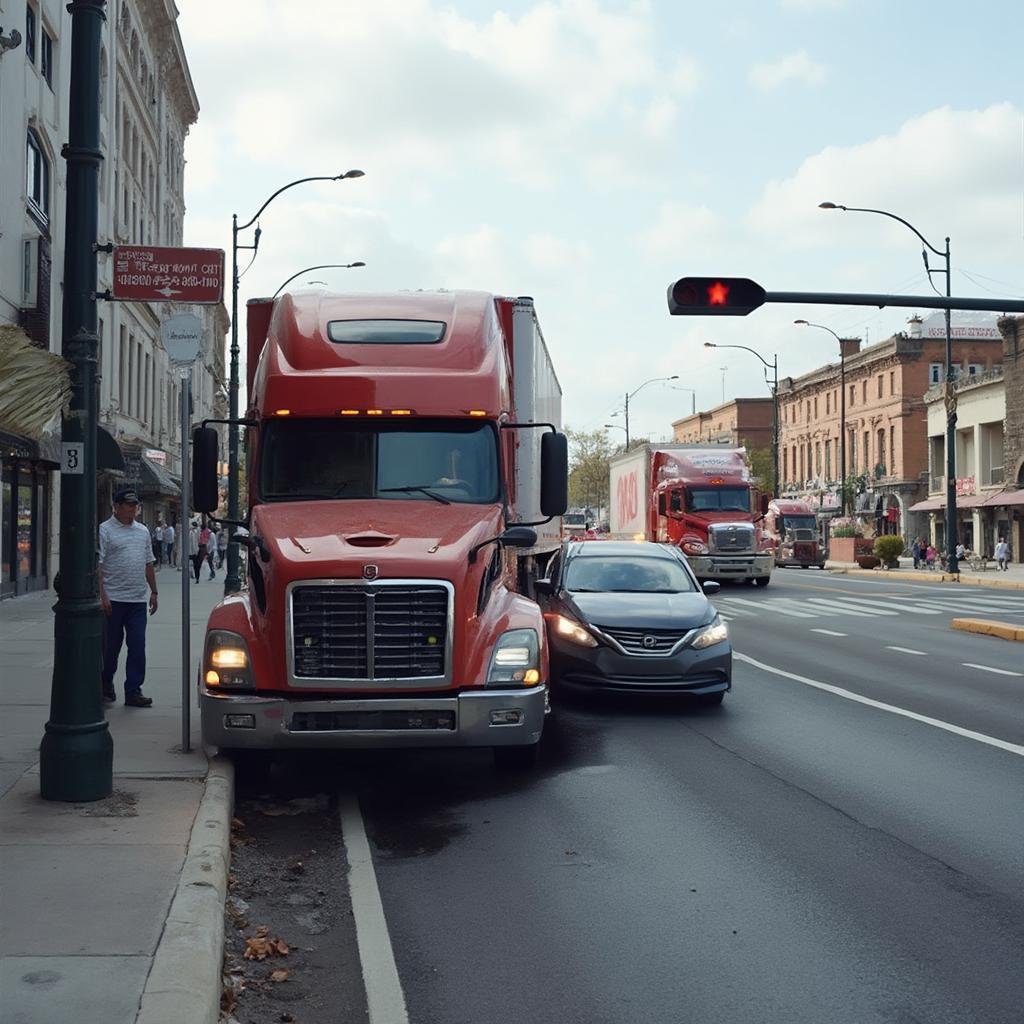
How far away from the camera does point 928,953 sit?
18.4ft

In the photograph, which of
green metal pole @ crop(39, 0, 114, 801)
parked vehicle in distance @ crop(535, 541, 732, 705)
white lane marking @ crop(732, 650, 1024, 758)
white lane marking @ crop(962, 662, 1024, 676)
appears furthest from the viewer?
white lane marking @ crop(962, 662, 1024, 676)

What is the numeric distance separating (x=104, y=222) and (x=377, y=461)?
32.0 meters

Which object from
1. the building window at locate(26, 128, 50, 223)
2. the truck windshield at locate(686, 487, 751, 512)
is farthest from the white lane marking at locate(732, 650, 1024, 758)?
the truck windshield at locate(686, 487, 751, 512)

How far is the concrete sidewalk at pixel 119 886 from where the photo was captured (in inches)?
182

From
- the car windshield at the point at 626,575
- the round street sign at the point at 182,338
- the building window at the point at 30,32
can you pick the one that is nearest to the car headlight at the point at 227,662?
the round street sign at the point at 182,338

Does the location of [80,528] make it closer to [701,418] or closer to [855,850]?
[855,850]

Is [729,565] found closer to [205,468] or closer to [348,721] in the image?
[205,468]

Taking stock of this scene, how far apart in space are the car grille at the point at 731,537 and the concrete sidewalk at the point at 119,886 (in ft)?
85.0

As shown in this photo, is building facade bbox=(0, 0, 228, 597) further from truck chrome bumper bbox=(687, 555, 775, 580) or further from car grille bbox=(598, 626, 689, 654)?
truck chrome bumper bbox=(687, 555, 775, 580)

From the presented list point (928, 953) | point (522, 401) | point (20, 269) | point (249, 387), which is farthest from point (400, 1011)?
point (20, 269)

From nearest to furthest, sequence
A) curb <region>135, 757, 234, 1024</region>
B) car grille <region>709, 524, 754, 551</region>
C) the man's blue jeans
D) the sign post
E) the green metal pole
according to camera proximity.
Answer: curb <region>135, 757, 234, 1024</region> < the green metal pole < the sign post < the man's blue jeans < car grille <region>709, 524, 754, 551</region>

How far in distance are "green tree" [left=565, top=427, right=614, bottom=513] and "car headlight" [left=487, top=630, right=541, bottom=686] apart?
107804 mm

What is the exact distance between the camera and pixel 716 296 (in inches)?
761

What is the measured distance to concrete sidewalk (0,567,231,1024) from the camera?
4633 millimetres
